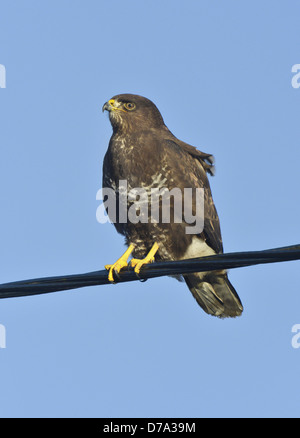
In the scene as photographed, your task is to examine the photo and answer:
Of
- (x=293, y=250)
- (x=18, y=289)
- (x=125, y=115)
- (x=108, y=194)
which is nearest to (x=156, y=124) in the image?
(x=125, y=115)

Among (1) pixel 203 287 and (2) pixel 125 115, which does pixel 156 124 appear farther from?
(1) pixel 203 287

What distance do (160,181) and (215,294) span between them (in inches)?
55.3

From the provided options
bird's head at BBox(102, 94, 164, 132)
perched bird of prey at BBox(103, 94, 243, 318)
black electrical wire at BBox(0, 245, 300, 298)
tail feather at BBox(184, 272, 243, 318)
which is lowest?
black electrical wire at BBox(0, 245, 300, 298)

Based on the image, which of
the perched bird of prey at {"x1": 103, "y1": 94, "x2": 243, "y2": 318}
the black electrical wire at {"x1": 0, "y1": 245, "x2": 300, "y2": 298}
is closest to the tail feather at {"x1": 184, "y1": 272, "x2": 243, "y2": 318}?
the perched bird of prey at {"x1": 103, "y1": 94, "x2": 243, "y2": 318}

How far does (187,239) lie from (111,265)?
1005 millimetres

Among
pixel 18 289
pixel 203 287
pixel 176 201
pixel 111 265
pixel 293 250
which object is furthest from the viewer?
pixel 203 287

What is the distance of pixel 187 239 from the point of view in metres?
7.33

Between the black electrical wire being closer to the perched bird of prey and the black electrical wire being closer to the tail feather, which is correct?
the perched bird of prey

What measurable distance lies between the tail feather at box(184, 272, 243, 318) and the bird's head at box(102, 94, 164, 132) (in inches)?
68.8

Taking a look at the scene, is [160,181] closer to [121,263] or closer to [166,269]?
[121,263]

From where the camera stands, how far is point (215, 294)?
7613 millimetres

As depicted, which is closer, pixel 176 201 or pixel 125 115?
pixel 176 201

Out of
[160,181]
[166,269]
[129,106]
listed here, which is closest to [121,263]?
[160,181]

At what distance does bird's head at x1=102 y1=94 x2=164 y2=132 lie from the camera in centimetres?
770
